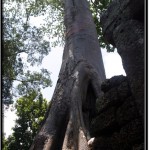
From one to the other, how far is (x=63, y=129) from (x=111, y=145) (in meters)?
1.37

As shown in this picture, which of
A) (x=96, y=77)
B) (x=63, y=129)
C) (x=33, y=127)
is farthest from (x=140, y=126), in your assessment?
(x=33, y=127)

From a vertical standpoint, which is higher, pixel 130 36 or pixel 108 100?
pixel 130 36

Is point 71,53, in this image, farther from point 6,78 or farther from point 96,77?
point 6,78

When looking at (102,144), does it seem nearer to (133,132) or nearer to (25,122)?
(133,132)

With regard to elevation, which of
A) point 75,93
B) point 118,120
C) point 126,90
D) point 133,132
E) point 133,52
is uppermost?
point 75,93

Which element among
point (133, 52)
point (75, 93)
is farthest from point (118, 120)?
point (75, 93)

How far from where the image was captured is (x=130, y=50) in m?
2.27

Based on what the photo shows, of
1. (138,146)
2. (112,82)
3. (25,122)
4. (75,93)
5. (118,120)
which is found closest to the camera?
(138,146)

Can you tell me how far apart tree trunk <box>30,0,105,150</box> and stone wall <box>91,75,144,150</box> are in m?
0.43

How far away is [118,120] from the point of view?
245cm

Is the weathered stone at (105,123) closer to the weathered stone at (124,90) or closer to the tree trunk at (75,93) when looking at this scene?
the weathered stone at (124,90)

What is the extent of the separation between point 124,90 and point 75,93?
137 cm

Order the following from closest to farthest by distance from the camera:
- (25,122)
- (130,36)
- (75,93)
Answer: (130,36), (75,93), (25,122)

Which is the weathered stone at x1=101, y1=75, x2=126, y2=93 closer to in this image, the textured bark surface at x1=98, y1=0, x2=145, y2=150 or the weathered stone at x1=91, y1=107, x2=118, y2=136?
the textured bark surface at x1=98, y1=0, x2=145, y2=150
